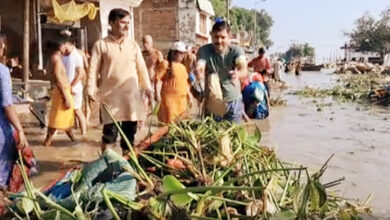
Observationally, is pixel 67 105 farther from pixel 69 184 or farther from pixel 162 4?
pixel 162 4

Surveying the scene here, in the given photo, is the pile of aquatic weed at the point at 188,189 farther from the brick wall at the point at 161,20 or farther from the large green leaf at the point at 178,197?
the brick wall at the point at 161,20

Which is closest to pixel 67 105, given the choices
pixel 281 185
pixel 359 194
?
pixel 359 194

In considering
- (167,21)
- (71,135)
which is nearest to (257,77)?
(71,135)

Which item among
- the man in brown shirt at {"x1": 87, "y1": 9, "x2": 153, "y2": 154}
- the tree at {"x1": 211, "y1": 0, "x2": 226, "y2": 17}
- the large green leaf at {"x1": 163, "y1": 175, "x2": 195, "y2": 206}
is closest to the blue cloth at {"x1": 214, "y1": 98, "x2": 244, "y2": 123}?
the man in brown shirt at {"x1": 87, "y1": 9, "x2": 153, "y2": 154}

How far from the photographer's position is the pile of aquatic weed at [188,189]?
2594 millimetres

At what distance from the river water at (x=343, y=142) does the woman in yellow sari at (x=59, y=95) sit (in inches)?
113

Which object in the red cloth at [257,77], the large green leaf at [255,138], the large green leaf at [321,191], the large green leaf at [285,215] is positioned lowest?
the large green leaf at [285,215]

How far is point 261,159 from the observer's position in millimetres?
3674

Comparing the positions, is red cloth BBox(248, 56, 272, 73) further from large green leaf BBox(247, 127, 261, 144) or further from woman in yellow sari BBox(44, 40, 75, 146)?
large green leaf BBox(247, 127, 261, 144)

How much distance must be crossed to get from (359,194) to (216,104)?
1773 mm

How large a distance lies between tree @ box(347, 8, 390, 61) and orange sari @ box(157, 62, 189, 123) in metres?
75.3

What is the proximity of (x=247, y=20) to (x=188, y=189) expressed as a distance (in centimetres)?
9793

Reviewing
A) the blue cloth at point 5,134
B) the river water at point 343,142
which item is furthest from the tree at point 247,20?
the blue cloth at point 5,134

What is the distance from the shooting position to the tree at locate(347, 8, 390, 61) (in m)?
77.8
